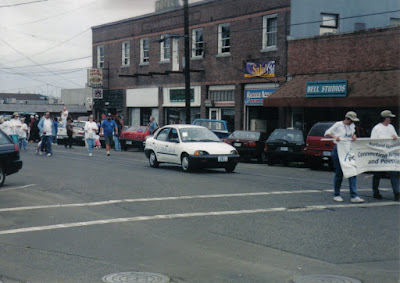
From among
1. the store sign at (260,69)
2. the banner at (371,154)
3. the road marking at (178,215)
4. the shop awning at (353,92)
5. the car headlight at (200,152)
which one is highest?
the store sign at (260,69)

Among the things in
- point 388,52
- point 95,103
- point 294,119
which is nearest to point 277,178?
point 388,52

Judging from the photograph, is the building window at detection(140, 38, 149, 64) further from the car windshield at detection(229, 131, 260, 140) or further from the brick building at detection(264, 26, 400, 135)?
the car windshield at detection(229, 131, 260, 140)

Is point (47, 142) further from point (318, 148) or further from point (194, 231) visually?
point (194, 231)

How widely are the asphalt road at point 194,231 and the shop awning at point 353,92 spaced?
10336 mm

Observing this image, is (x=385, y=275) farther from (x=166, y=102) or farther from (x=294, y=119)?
(x=166, y=102)

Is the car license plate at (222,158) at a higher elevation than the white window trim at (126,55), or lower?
lower

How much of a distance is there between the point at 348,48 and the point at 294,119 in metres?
4.78

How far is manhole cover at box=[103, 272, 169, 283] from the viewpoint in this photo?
5914 mm

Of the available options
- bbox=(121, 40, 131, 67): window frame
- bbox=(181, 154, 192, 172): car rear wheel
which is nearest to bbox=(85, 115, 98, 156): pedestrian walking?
bbox=(181, 154, 192, 172): car rear wheel

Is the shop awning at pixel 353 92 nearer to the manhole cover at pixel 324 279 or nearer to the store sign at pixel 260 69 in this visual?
the store sign at pixel 260 69

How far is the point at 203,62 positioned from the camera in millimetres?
36156

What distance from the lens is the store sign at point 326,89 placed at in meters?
26.1

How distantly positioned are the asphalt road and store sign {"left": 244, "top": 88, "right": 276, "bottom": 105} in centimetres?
1697

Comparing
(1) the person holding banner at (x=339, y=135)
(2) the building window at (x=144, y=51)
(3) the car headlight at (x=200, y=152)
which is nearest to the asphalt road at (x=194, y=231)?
(1) the person holding banner at (x=339, y=135)
